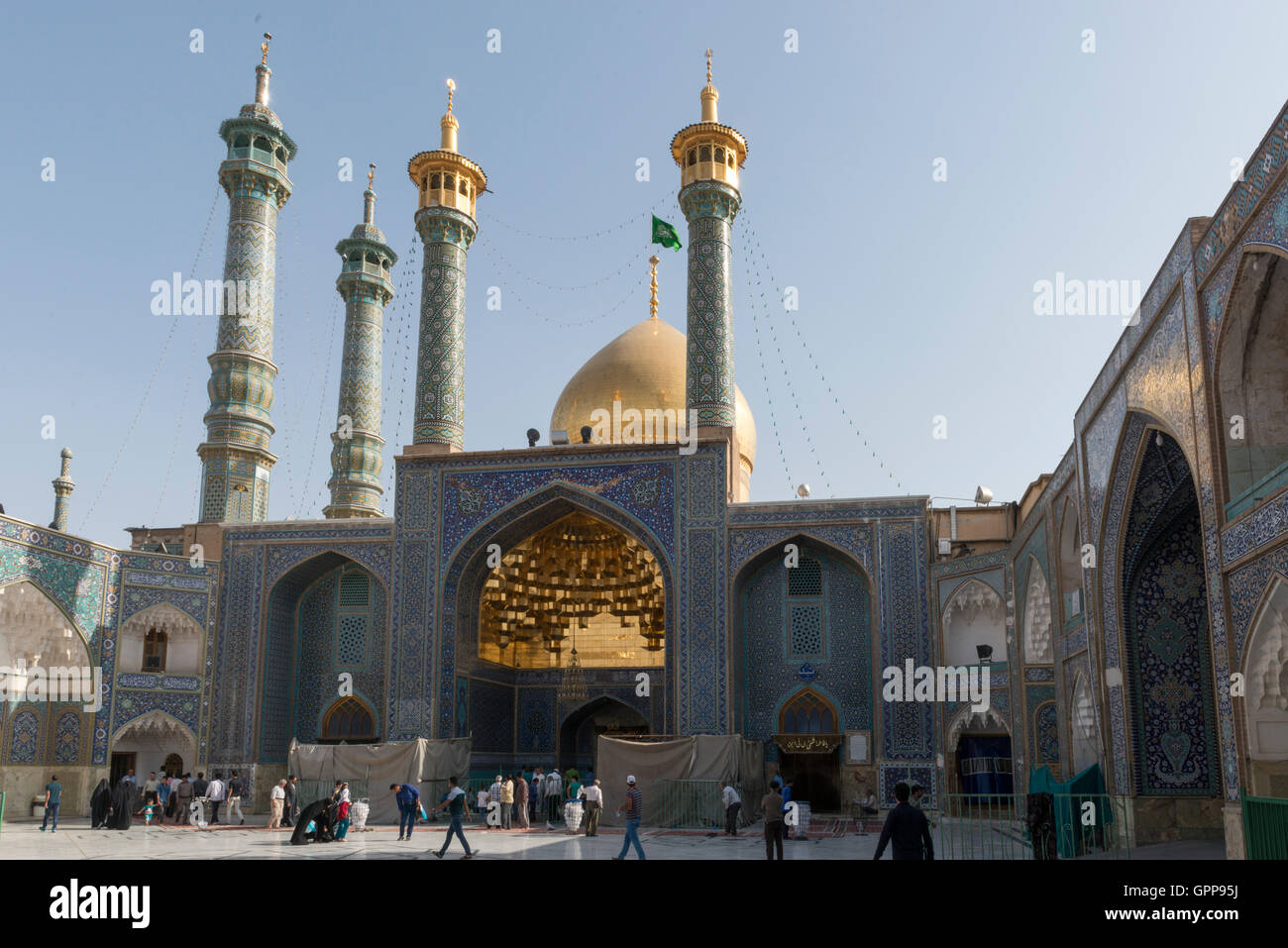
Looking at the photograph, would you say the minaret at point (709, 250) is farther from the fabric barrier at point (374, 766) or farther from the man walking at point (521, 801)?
the fabric barrier at point (374, 766)

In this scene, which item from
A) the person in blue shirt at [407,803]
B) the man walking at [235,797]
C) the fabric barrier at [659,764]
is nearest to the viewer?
the person in blue shirt at [407,803]

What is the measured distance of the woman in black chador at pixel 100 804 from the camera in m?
15.5

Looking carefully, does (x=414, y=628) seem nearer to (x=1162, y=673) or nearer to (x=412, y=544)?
(x=412, y=544)

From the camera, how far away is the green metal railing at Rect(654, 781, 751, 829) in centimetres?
1502

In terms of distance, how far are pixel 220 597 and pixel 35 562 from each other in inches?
135

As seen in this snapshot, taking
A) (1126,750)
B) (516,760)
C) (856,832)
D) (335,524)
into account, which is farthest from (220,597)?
(1126,750)

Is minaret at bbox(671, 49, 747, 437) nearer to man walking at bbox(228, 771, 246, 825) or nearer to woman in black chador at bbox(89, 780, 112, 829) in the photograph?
man walking at bbox(228, 771, 246, 825)

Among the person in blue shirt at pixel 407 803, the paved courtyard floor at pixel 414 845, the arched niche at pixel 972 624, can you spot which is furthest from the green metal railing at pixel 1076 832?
the arched niche at pixel 972 624

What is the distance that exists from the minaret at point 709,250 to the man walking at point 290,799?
7.94 metres

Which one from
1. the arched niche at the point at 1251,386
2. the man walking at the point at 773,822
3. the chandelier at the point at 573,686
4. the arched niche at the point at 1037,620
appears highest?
the arched niche at the point at 1251,386

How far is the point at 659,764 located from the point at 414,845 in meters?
3.93

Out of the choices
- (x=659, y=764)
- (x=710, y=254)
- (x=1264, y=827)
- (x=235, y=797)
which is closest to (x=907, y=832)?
(x=1264, y=827)
